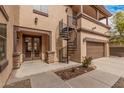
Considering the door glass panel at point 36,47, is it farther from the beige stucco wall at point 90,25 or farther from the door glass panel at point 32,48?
the beige stucco wall at point 90,25

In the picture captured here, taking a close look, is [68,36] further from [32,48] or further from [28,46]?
[28,46]

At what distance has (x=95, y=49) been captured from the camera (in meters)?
11.3

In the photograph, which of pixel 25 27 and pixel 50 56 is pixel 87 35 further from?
pixel 25 27

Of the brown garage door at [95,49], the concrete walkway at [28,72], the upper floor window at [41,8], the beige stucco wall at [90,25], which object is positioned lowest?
the concrete walkway at [28,72]

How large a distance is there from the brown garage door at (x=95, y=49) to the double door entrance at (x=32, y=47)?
4717 millimetres

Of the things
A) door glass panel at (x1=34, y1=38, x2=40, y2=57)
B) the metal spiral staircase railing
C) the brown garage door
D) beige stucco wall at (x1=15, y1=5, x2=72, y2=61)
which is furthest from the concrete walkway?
the brown garage door

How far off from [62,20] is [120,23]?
38.9ft

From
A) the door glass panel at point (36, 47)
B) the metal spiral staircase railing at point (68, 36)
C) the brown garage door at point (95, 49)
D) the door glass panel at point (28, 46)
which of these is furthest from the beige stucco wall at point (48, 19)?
the brown garage door at point (95, 49)

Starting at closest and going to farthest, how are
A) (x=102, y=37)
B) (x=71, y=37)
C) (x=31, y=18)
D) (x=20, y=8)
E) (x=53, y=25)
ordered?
(x=20, y=8) → (x=31, y=18) → (x=53, y=25) → (x=71, y=37) → (x=102, y=37)

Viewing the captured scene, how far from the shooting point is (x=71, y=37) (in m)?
9.52

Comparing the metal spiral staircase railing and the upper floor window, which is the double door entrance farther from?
the upper floor window

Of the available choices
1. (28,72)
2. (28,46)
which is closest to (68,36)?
(28,46)

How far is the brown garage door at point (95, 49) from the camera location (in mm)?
10180
